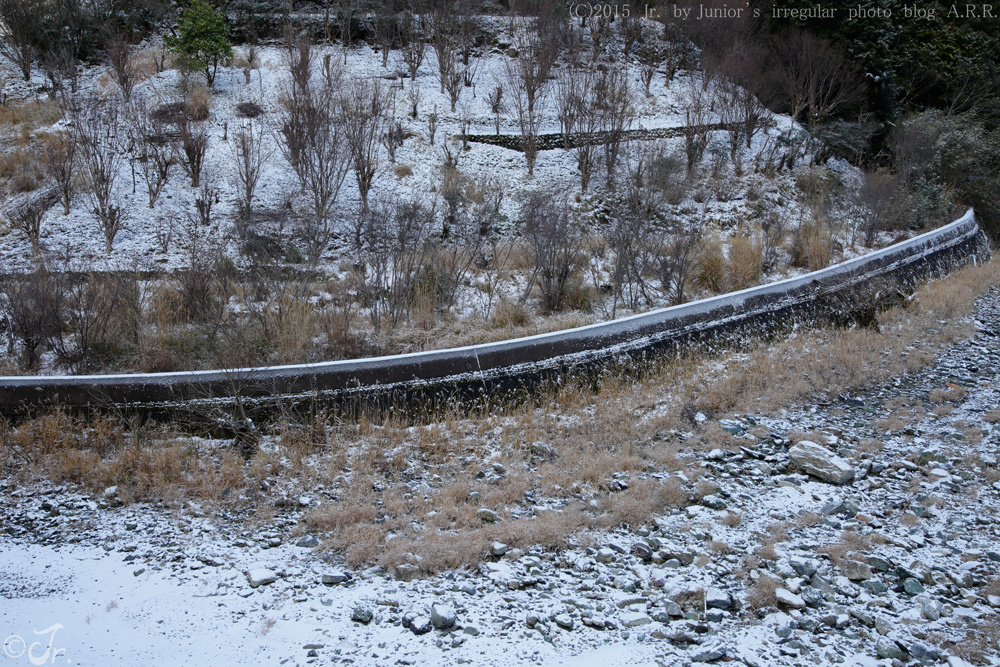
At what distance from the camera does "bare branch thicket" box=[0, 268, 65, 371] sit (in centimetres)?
784

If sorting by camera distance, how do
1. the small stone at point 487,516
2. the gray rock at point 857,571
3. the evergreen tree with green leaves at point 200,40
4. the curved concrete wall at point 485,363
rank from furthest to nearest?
the evergreen tree with green leaves at point 200,40 < the curved concrete wall at point 485,363 < the small stone at point 487,516 < the gray rock at point 857,571

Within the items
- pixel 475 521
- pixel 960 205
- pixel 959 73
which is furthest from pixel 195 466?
pixel 959 73

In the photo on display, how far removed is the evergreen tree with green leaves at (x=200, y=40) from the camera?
632 inches

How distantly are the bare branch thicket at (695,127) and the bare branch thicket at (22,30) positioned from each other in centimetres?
1631

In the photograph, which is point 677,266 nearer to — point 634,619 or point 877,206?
point 877,206

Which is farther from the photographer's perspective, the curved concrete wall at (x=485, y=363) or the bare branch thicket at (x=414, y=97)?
the bare branch thicket at (x=414, y=97)

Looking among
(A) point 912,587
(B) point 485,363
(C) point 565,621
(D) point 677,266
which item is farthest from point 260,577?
(D) point 677,266

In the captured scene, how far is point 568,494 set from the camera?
5.68m

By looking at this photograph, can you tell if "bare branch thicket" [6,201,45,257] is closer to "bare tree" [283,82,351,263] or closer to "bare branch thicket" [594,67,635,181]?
"bare tree" [283,82,351,263]

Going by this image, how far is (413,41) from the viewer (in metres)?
18.4

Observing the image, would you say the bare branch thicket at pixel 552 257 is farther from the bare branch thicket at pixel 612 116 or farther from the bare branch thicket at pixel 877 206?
the bare branch thicket at pixel 877 206

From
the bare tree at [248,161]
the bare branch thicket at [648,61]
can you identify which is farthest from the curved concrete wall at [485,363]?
the bare branch thicket at [648,61]

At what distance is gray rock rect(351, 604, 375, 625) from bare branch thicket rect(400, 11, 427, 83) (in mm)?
15987

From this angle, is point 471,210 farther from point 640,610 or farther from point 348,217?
point 640,610
